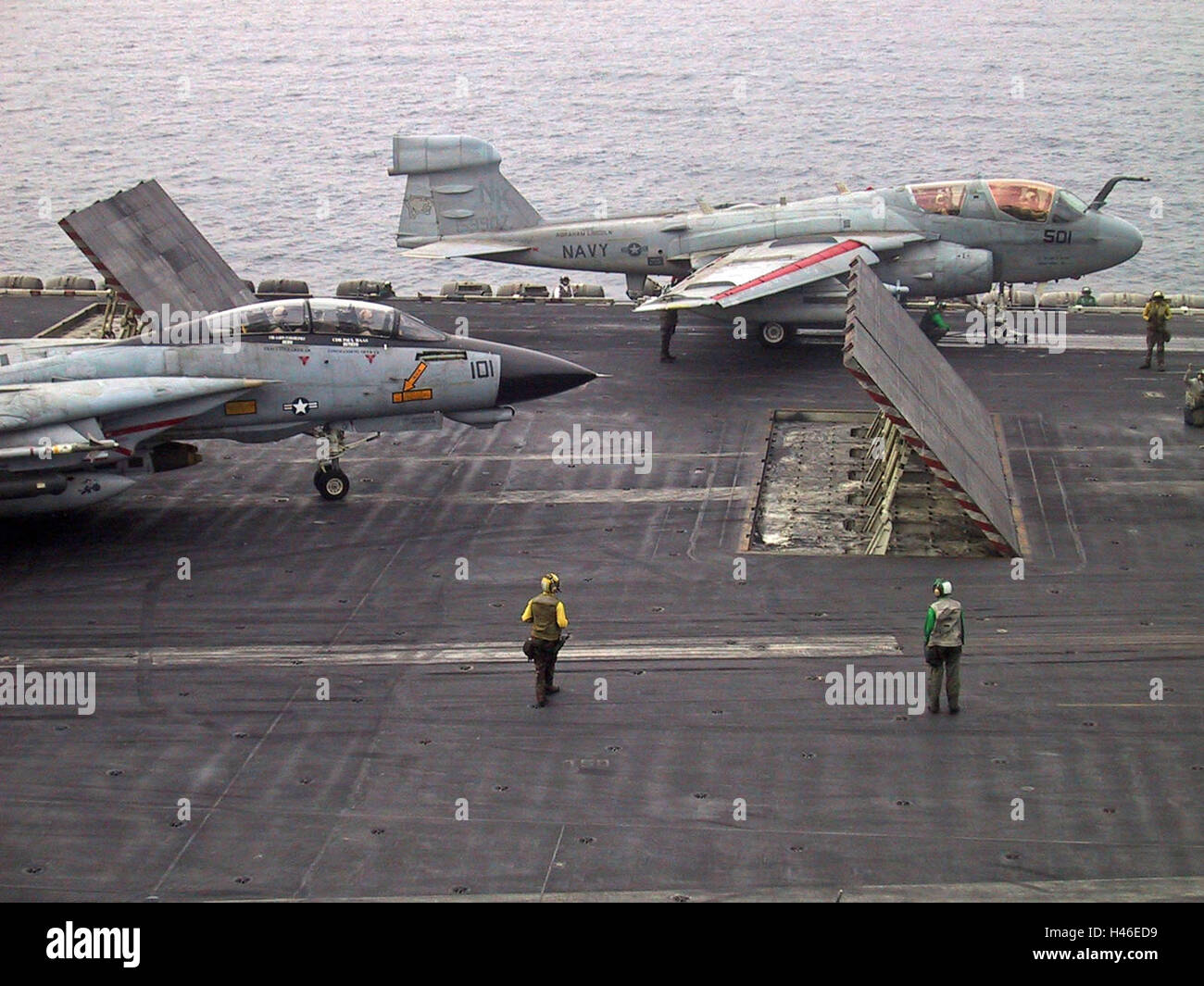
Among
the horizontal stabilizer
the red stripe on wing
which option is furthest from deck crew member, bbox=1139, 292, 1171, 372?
the horizontal stabilizer

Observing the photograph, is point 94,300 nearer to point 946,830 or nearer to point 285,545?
point 285,545

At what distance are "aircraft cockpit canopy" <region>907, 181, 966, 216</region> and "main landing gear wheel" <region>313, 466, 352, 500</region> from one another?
53.6 ft

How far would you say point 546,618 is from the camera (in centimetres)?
1973

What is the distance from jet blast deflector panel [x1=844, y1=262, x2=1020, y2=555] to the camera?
78.8 ft

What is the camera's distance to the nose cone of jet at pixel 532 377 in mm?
27500

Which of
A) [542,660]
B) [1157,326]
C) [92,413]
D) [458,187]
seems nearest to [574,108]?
[458,187]

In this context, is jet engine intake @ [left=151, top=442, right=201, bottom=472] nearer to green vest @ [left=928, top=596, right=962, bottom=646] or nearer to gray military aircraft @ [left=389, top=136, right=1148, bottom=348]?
gray military aircraft @ [left=389, top=136, right=1148, bottom=348]

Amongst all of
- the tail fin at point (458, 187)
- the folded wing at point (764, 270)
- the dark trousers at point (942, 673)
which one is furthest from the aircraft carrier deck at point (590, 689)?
the tail fin at point (458, 187)

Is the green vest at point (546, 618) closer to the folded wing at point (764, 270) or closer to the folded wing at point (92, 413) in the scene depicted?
the folded wing at point (92, 413)

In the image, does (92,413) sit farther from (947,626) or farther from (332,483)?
(947,626)

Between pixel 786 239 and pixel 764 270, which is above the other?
pixel 786 239

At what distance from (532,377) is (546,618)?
8599 millimetres

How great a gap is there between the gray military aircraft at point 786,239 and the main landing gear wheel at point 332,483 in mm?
8434

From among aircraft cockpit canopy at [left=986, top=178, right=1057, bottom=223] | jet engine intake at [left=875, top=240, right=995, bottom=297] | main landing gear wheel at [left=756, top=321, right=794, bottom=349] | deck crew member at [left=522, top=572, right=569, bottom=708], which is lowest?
deck crew member at [left=522, top=572, right=569, bottom=708]
